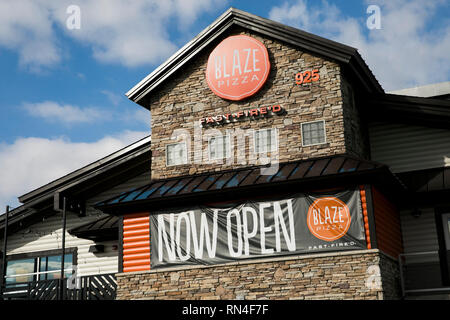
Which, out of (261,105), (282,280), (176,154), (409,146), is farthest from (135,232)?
(409,146)

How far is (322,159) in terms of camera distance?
18.8 m

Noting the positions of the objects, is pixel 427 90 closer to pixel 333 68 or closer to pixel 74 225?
pixel 333 68

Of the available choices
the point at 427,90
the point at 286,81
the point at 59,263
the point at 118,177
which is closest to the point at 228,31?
the point at 286,81

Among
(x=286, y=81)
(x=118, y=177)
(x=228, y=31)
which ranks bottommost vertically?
(x=118, y=177)

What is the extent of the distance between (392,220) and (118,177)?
1149cm

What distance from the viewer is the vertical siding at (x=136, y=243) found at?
1928 cm

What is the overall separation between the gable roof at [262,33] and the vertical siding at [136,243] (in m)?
4.96

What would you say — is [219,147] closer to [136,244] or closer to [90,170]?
[136,244]

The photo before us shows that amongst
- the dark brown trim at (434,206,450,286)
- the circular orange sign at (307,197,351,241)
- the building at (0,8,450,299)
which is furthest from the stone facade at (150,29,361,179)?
the dark brown trim at (434,206,450,286)

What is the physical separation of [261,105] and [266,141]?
1335 mm

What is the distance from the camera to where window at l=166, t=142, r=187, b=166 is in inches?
818

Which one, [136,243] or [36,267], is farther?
[36,267]

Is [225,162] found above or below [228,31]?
below

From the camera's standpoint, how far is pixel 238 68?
67.5ft
